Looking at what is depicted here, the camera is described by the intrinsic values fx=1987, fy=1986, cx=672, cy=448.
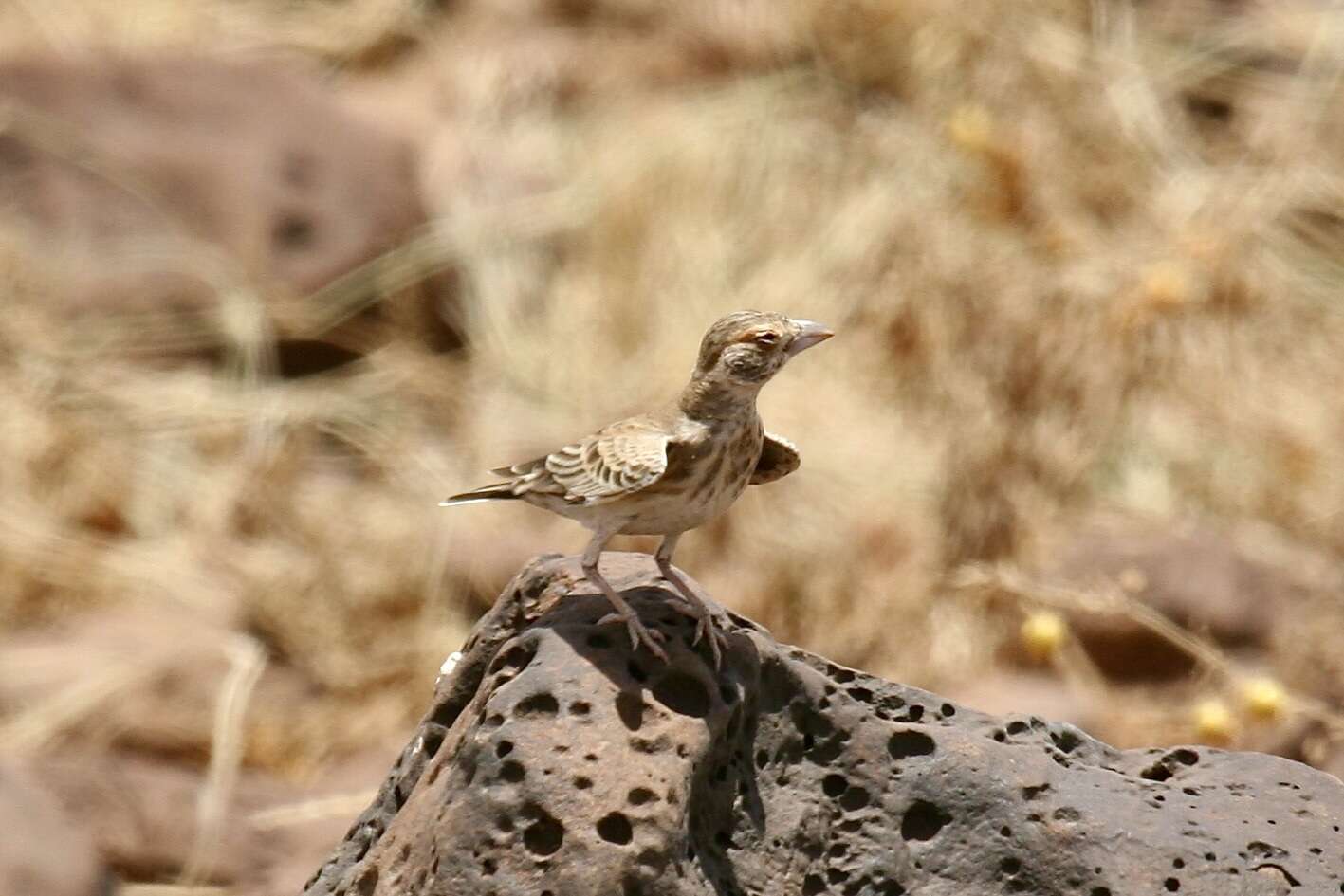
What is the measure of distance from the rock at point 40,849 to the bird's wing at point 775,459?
10.6 ft

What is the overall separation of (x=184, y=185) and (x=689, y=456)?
7.92m

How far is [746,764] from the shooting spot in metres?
3.86

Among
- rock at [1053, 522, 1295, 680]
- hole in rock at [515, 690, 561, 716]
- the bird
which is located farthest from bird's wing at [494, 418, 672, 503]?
rock at [1053, 522, 1295, 680]

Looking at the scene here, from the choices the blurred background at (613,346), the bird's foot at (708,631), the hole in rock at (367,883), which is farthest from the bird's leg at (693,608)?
the blurred background at (613,346)

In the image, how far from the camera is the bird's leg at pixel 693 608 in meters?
3.84

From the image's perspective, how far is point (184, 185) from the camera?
11195 millimetres

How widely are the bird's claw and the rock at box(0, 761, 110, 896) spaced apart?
3.27m

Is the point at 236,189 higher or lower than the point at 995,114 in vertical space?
lower

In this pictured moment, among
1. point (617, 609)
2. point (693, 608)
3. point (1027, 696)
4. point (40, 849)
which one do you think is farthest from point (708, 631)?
point (1027, 696)

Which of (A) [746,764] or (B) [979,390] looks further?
(B) [979,390]

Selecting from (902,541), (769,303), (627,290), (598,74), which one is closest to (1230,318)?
(902,541)

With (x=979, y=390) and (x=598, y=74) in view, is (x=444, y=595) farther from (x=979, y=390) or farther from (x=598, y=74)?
(x=598, y=74)

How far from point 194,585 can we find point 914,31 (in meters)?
5.69

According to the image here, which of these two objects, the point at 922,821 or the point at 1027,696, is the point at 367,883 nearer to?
the point at 922,821
